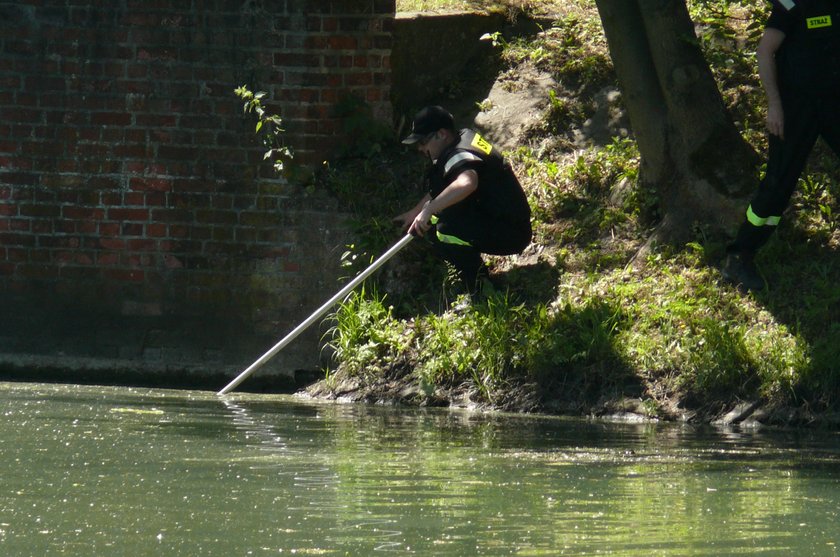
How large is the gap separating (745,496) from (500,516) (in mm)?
1061

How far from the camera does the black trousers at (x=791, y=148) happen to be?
7898mm

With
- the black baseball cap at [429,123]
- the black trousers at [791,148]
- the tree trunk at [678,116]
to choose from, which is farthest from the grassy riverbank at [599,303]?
the black baseball cap at [429,123]

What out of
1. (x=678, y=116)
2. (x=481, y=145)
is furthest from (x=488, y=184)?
(x=678, y=116)

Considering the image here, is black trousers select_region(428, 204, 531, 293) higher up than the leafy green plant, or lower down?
lower down

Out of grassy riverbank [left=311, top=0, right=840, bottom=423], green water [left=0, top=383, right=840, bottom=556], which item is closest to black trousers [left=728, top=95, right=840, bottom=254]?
grassy riverbank [left=311, top=0, right=840, bottom=423]

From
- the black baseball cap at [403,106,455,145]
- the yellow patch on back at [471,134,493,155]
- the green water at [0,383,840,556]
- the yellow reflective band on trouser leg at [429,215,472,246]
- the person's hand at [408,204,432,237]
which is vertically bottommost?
the green water at [0,383,840,556]

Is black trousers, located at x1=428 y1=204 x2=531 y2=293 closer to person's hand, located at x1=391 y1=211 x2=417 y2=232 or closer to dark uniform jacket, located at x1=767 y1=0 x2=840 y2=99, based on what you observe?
person's hand, located at x1=391 y1=211 x2=417 y2=232

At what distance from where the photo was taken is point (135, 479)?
576cm

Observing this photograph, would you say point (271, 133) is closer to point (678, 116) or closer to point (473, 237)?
point (473, 237)

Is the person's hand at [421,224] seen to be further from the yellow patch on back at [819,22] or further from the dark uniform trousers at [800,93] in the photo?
the yellow patch on back at [819,22]

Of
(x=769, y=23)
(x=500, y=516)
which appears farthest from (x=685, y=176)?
(x=500, y=516)

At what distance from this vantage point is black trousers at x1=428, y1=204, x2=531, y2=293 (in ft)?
29.5

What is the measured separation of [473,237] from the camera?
9008 millimetres

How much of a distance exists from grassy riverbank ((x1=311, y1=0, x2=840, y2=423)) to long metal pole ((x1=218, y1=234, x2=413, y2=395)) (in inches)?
13.5
